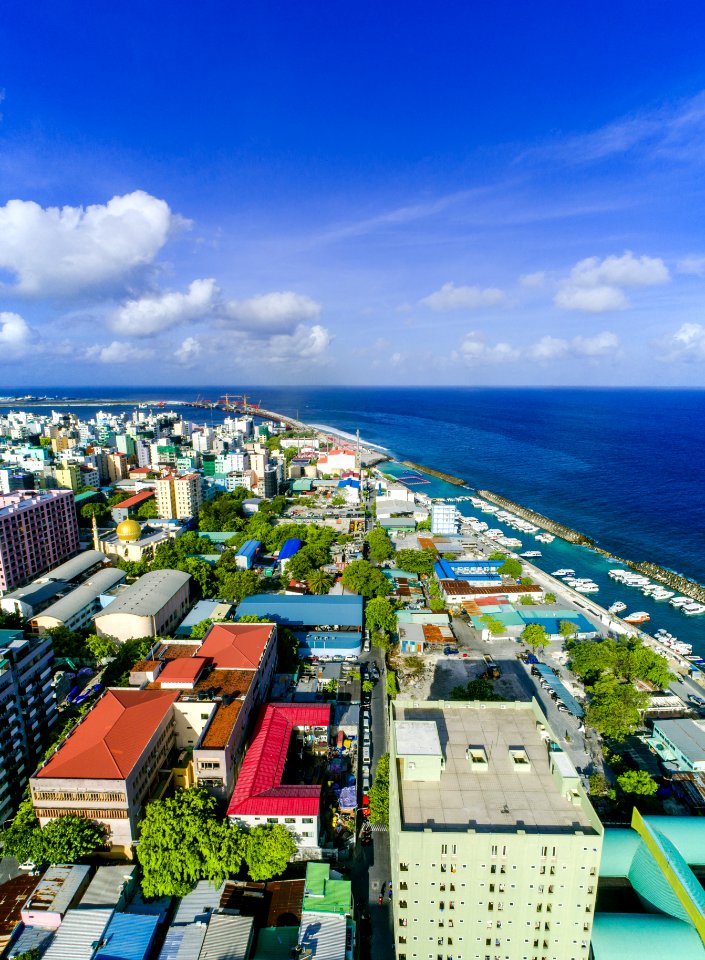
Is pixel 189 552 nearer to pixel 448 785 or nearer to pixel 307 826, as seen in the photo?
pixel 307 826

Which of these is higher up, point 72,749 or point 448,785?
point 448,785

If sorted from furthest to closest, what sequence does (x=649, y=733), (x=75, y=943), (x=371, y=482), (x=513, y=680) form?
(x=371, y=482), (x=513, y=680), (x=649, y=733), (x=75, y=943)

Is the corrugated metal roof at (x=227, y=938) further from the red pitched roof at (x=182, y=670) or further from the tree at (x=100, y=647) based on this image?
the tree at (x=100, y=647)

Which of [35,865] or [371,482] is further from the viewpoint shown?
[371,482]

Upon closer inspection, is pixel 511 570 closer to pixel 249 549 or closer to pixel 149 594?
A: pixel 249 549

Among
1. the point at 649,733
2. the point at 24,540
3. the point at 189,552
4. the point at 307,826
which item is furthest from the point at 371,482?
the point at 307,826

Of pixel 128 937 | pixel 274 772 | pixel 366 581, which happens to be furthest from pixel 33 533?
pixel 128 937
